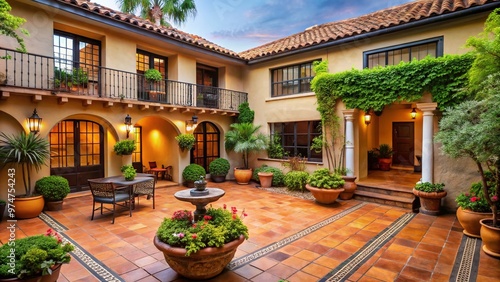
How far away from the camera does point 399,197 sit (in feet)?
28.2

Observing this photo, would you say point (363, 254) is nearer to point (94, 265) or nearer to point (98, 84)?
point (94, 265)

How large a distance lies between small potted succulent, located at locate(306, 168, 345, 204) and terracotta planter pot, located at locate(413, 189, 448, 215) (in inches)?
89.8

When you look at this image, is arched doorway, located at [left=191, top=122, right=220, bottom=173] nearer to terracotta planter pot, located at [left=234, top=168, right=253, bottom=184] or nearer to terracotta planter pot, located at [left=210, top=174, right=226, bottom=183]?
terracotta planter pot, located at [left=210, top=174, right=226, bottom=183]

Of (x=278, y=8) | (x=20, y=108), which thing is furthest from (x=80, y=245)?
(x=278, y=8)

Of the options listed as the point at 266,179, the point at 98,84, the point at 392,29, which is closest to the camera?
the point at 392,29

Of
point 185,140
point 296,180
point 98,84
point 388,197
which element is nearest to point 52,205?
point 98,84

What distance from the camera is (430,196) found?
24.5ft

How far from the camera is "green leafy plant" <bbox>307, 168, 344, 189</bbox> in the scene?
8422 mm

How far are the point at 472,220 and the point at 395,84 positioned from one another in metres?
4.58

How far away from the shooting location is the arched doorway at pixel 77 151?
9.26 meters

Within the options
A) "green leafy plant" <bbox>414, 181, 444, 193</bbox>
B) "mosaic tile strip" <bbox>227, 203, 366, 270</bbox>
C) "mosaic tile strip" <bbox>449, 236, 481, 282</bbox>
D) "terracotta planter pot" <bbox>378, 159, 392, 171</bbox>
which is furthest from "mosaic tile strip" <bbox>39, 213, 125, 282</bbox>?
"terracotta planter pot" <bbox>378, 159, 392, 171</bbox>

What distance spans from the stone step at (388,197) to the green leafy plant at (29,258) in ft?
28.6

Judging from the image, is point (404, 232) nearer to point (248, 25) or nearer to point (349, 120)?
point (349, 120)

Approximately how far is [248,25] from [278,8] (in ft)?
13.7
